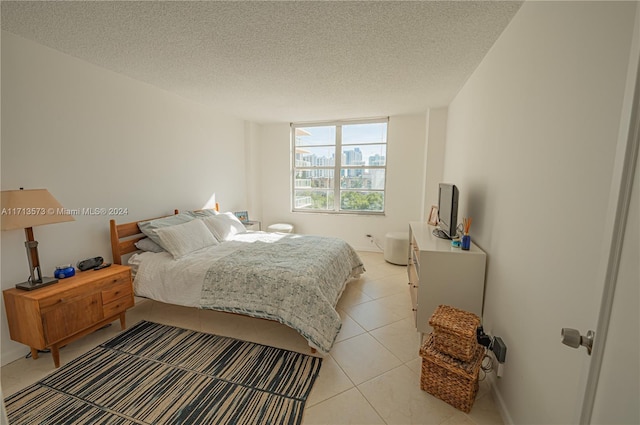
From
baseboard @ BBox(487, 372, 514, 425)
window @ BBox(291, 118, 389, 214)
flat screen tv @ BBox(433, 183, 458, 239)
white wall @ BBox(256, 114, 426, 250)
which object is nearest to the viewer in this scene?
baseboard @ BBox(487, 372, 514, 425)

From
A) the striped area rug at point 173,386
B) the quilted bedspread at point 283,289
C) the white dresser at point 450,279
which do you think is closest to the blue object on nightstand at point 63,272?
the striped area rug at point 173,386

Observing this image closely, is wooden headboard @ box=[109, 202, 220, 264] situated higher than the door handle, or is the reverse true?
the door handle

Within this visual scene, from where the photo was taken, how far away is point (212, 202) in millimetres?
4426

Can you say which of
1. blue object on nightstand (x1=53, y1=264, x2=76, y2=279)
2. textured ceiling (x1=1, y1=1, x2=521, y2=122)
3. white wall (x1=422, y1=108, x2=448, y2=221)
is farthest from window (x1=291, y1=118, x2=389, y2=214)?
blue object on nightstand (x1=53, y1=264, x2=76, y2=279)

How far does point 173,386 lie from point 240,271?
95 cm

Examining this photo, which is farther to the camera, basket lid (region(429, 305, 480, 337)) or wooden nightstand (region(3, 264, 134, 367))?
wooden nightstand (region(3, 264, 134, 367))

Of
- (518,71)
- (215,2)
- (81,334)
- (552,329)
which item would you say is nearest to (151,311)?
(81,334)

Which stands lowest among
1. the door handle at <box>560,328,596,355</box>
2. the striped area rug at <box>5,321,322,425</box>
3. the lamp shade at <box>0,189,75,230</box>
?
the striped area rug at <box>5,321,322,425</box>

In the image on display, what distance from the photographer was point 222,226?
12.2ft

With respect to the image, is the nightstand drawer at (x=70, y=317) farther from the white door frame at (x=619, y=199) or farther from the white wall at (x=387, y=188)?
the white wall at (x=387, y=188)

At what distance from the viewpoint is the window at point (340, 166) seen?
5160 millimetres

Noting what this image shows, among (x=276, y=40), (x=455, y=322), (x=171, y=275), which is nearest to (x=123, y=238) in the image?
(x=171, y=275)

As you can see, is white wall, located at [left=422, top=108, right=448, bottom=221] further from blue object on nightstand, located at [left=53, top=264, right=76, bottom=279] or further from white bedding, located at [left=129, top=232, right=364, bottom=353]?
blue object on nightstand, located at [left=53, top=264, right=76, bottom=279]

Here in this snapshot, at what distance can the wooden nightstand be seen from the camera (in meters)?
1.94
